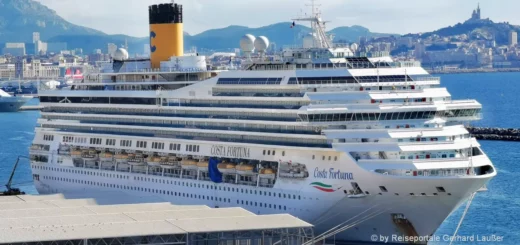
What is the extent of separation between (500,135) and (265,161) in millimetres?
50593

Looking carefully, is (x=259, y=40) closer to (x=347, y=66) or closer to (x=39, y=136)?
(x=347, y=66)

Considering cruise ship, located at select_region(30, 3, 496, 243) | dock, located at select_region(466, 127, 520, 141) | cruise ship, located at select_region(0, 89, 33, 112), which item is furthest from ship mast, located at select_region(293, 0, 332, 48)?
cruise ship, located at select_region(0, 89, 33, 112)

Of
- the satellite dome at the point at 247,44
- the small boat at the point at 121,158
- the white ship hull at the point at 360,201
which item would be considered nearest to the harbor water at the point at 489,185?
the white ship hull at the point at 360,201

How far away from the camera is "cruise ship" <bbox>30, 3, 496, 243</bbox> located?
39.2 m

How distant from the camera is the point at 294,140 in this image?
41.4m

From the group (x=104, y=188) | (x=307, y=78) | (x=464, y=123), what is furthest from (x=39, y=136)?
(x=464, y=123)

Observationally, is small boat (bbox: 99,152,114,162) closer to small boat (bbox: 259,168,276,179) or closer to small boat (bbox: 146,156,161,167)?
small boat (bbox: 146,156,161,167)

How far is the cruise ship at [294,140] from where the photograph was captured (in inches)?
1544

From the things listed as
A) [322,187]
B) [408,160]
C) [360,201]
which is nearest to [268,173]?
[322,187]

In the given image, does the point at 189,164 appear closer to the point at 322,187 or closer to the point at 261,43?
the point at 261,43

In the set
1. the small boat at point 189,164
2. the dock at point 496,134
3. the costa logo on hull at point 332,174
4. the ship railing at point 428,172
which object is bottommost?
the dock at point 496,134

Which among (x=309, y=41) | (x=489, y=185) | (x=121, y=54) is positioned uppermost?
(x=309, y=41)

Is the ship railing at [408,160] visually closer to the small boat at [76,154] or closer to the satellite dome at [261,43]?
the satellite dome at [261,43]

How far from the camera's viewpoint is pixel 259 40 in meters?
47.9
